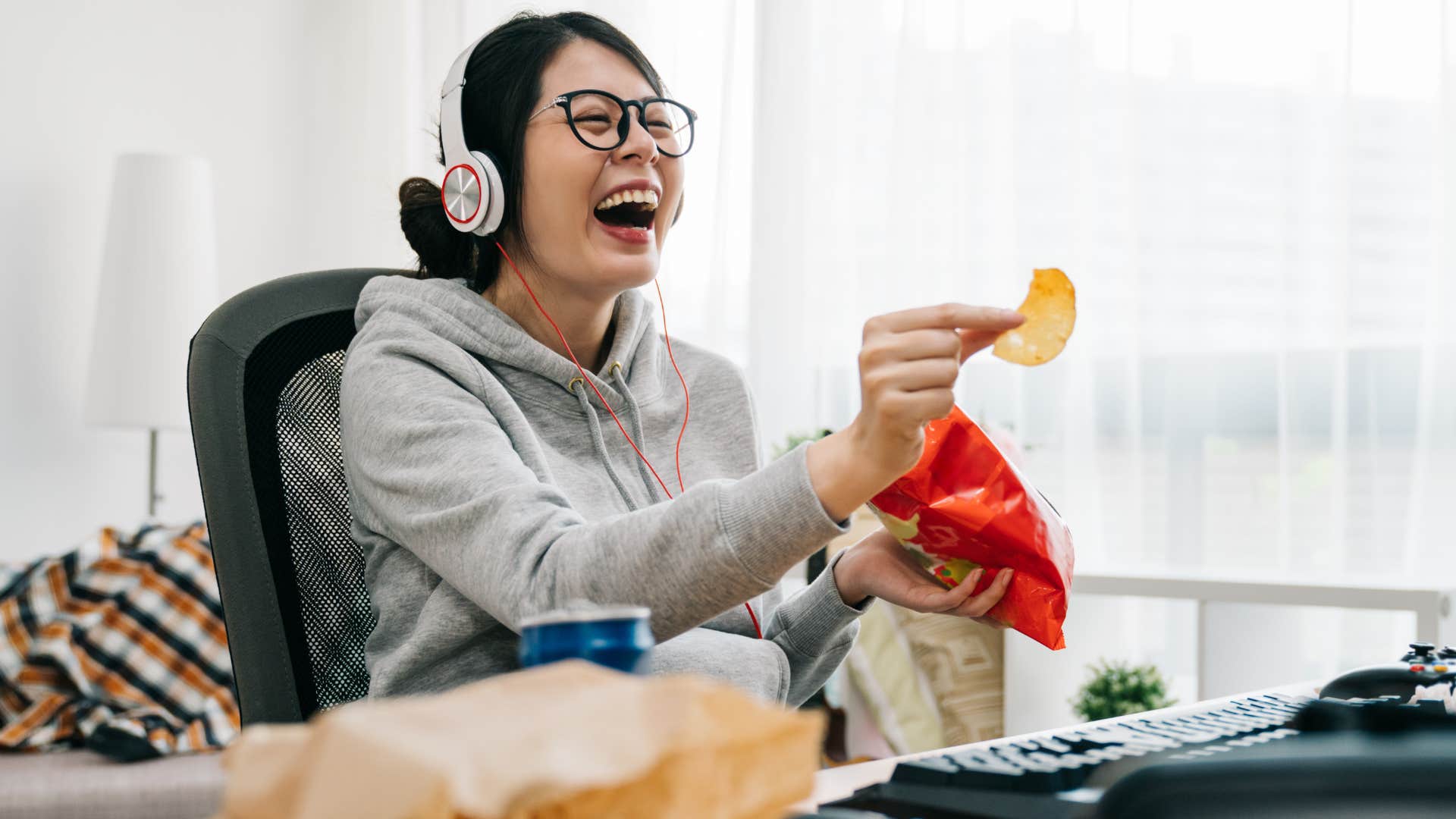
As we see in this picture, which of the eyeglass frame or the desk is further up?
the eyeglass frame

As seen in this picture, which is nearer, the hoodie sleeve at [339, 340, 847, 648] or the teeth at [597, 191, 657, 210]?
the hoodie sleeve at [339, 340, 847, 648]

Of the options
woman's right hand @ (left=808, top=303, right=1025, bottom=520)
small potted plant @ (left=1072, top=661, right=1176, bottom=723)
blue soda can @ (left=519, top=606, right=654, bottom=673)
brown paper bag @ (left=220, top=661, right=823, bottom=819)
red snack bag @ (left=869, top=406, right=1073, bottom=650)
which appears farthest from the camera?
small potted plant @ (left=1072, top=661, right=1176, bottom=723)

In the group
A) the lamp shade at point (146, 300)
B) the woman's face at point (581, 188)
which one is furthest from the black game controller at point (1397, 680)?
the lamp shade at point (146, 300)

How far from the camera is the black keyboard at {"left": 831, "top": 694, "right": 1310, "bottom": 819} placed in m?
0.53

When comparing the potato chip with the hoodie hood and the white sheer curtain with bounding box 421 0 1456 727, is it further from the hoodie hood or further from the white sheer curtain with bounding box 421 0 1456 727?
the white sheer curtain with bounding box 421 0 1456 727

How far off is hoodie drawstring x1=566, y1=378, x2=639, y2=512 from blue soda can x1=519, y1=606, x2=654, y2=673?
2.16ft

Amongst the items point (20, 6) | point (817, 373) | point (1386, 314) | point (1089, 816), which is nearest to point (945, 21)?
point (817, 373)

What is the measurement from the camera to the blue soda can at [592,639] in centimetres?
45

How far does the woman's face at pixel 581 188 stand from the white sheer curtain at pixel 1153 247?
1353 mm

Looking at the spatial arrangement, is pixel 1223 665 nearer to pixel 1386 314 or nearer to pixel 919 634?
pixel 919 634

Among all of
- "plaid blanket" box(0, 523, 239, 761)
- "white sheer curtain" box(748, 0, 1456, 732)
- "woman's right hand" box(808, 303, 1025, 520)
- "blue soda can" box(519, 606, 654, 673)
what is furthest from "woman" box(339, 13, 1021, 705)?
"plaid blanket" box(0, 523, 239, 761)

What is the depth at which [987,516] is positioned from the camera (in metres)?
0.82

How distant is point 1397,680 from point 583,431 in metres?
0.68

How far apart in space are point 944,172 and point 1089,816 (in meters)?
2.34
